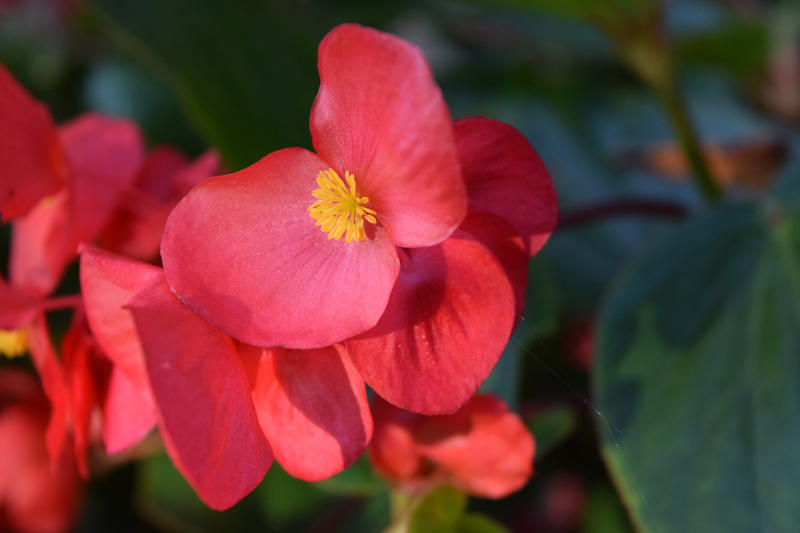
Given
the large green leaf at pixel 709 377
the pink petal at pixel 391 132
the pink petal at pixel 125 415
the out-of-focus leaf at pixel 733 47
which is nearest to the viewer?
the pink petal at pixel 391 132

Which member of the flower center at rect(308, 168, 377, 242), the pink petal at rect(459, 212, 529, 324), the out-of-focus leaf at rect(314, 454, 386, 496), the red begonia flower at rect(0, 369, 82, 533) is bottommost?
the red begonia flower at rect(0, 369, 82, 533)

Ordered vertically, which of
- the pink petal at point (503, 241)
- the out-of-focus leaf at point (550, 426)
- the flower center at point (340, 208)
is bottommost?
the out-of-focus leaf at point (550, 426)

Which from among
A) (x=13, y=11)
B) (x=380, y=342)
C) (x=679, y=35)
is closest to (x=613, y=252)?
(x=679, y=35)

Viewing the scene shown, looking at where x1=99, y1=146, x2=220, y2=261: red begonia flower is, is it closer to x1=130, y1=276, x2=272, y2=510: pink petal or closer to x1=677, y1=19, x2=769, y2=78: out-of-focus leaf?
x1=130, y1=276, x2=272, y2=510: pink petal

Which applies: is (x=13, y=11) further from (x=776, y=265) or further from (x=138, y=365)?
(x=776, y=265)

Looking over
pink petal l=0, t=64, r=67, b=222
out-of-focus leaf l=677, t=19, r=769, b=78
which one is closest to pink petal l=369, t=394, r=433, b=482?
pink petal l=0, t=64, r=67, b=222

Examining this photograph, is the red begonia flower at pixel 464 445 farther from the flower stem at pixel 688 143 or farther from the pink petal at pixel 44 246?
the flower stem at pixel 688 143

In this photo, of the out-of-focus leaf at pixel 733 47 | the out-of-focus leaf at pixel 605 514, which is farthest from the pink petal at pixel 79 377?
the out-of-focus leaf at pixel 733 47
